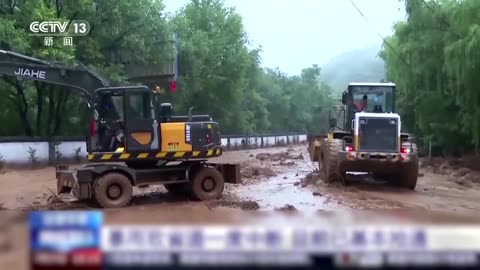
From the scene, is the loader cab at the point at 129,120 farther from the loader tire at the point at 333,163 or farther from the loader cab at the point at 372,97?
the loader cab at the point at 372,97

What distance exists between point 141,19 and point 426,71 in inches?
502

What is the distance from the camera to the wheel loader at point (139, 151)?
12.4 m

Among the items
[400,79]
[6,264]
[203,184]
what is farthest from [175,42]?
[6,264]

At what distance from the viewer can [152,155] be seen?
42.7 ft

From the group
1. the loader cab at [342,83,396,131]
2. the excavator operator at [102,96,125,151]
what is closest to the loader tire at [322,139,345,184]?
the loader cab at [342,83,396,131]

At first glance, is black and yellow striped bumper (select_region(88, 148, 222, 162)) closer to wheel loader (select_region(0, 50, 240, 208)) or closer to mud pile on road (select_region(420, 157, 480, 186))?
wheel loader (select_region(0, 50, 240, 208))

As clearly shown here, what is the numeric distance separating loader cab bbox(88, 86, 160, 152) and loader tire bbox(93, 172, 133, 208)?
27.9 inches

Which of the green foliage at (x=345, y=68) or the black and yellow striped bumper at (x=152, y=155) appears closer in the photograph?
the black and yellow striped bumper at (x=152, y=155)

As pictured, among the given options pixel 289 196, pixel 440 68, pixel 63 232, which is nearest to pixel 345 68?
pixel 440 68

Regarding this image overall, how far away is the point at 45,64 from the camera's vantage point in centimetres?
1498

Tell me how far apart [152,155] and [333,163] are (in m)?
5.38

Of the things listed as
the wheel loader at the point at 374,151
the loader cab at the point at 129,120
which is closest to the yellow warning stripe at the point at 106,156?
the loader cab at the point at 129,120

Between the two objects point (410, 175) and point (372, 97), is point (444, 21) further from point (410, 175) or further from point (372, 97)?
point (410, 175)

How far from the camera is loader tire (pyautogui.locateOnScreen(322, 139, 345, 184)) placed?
1606 cm
